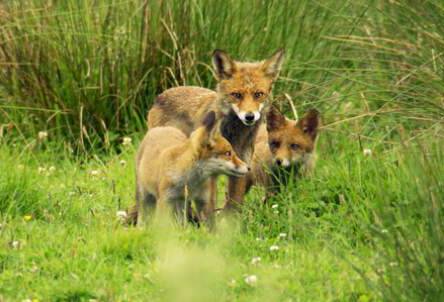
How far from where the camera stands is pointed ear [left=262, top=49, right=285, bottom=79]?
8.40 metres

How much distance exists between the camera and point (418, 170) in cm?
525

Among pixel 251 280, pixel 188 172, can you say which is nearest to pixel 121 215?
pixel 188 172

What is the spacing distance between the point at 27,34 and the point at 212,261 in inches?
295

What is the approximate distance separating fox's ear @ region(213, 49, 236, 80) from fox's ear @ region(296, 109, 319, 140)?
0.77 metres

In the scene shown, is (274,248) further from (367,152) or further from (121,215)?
(367,152)

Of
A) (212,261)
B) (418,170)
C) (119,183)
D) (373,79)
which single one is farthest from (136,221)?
(212,261)

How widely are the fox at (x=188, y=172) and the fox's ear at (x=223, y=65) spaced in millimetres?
985

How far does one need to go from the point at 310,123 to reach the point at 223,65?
3.06ft

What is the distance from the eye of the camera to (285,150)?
805 centimetres

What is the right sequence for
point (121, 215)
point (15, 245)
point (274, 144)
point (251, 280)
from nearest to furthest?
1. point (251, 280)
2. point (15, 245)
3. point (121, 215)
4. point (274, 144)

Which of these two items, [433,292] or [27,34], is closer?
[433,292]

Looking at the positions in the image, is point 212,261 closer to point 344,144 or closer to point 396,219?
point 396,219

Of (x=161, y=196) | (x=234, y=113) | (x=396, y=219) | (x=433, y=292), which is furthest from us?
(x=234, y=113)

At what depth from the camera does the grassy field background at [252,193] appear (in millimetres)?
5332
